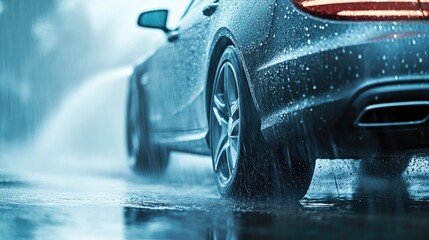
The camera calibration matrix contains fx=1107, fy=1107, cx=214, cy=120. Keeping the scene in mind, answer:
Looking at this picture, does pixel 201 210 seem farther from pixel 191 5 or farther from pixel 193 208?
pixel 191 5

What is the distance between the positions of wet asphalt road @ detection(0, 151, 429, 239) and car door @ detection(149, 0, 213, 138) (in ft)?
1.46

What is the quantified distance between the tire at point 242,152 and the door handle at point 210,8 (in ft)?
1.21

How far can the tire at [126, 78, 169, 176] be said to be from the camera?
8.92m

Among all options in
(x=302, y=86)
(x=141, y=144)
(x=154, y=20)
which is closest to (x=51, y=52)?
(x=141, y=144)

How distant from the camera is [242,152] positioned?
5418 mm

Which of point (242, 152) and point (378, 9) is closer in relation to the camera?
point (378, 9)

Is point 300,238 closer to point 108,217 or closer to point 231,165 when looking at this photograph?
point 108,217

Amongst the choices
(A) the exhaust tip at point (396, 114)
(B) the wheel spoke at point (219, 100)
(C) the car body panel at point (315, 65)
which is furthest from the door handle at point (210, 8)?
(A) the exhaust tip at point (396, 114)

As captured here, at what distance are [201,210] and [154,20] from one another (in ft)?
8.50

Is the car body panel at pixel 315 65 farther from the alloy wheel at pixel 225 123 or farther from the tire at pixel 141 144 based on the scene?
the tire at pixel 141 144

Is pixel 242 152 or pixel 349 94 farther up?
pixel 349 94

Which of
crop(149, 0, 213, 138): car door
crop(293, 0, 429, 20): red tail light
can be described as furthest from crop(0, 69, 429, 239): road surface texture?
crop(293, 0, 429, 20): red tail light

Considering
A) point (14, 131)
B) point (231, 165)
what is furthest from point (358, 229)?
point (14, 131)

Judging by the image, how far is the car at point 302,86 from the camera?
451 centimetres
